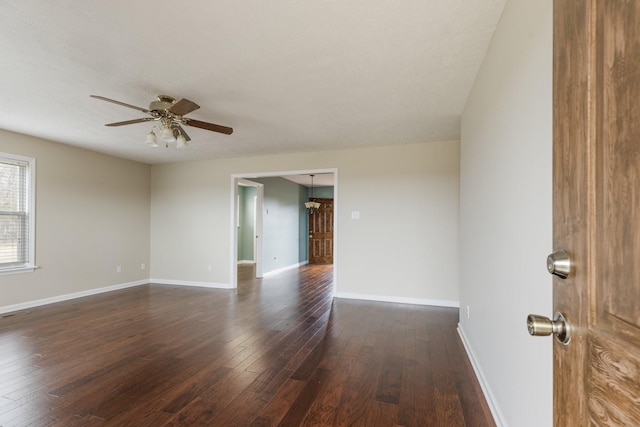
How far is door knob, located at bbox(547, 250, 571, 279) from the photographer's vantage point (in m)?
0.65

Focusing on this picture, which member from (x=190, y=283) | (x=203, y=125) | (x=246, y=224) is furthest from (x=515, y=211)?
(x=246, y=224)

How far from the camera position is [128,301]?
4547 mm

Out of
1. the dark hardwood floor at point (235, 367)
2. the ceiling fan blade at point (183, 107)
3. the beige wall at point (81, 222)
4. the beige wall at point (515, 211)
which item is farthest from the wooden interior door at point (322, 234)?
the beige wall at point (515, 211)

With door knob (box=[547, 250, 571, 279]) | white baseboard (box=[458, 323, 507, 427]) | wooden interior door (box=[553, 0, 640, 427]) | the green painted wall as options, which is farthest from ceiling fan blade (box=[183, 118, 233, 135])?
the green painted wall

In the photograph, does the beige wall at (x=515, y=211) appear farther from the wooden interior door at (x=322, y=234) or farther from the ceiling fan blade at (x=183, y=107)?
the wooden interior door at (x=322, y=234)

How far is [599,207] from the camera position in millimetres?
549

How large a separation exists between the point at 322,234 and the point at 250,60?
696 centimetres

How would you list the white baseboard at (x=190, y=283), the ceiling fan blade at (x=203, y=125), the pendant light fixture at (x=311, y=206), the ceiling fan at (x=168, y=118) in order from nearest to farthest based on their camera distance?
the ceiling fan at (x=168, y=118) < the ceiling fan blade at (x=203, y=125) < the white baseboard at (x=190, y=283) < the pendant light fixture at (x=311, y=206)

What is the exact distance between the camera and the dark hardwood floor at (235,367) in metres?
1.88

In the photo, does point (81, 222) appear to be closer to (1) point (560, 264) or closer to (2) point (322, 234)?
(2) point (322, 234)

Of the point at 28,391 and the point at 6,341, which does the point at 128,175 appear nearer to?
the point at 6,341

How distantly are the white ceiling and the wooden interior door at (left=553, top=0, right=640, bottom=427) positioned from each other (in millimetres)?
1355

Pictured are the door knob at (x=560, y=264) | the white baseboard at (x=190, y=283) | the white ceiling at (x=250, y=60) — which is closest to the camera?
the door knob at (x=560, y=264)

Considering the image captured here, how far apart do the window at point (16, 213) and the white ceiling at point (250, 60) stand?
66 cm
